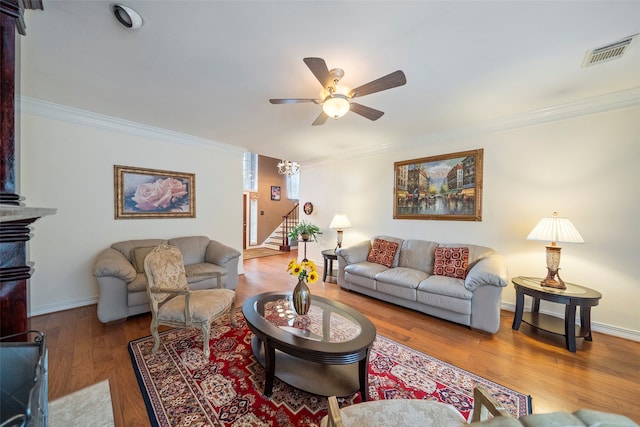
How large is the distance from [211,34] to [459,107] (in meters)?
2.78

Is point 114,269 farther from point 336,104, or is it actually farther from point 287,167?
point 287,167

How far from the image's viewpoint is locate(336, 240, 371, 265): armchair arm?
397cm

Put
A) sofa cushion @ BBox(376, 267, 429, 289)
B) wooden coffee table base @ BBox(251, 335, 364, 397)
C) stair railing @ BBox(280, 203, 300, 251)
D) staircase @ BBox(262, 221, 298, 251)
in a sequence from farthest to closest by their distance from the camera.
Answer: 1. staircase @ BBox(262, 221, 298, 251)
2. stair railing @ BBox(280, 203, 300, 251)
3. sofa cushion @ BBox(376, 267, 429, 289)
4. wooden coffee table base @ BBox(251, 335, 364, 397)

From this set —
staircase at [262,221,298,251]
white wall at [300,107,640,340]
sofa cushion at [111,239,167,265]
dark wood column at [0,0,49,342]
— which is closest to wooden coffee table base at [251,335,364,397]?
dark wood column at [0,0,49,342]

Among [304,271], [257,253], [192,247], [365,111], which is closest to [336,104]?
[365,111]

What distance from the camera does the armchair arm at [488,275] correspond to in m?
2.55

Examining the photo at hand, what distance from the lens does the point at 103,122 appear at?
333cm

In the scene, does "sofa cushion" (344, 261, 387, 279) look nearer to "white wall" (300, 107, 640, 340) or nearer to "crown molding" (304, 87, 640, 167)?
"white wall" (300, 107, 640, 340)

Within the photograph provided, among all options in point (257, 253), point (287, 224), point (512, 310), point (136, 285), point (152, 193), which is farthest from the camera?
point (287, 224)

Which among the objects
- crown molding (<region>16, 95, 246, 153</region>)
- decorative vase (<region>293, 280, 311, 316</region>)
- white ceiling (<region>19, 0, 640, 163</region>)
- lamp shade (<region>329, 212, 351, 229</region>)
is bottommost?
decorative vase (<region>293, 280, 311, 316</region>)

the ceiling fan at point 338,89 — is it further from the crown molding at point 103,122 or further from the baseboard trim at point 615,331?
the baseboard trim at point 615,331

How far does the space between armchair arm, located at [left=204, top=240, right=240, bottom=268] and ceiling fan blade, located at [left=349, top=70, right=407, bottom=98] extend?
2900 mm

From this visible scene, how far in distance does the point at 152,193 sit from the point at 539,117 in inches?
222

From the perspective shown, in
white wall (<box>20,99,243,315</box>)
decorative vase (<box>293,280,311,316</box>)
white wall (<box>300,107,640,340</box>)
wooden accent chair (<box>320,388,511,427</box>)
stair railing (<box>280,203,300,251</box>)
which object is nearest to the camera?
wooden accent chair (<box>320,388,511,427</box>)
